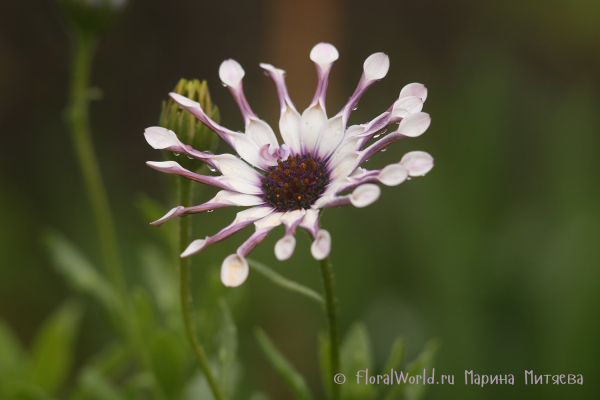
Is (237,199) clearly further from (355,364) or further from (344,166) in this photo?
(355,364)

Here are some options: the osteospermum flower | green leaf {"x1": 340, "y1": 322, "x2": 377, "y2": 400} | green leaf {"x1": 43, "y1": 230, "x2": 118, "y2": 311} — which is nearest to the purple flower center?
the osteospermum flower

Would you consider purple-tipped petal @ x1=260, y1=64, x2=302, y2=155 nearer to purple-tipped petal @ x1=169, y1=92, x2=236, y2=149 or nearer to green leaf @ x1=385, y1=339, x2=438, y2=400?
purple-tipped petal @ x1=169, y1=92, x2=236, y2=149

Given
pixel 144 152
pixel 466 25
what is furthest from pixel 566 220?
pixel 144 152

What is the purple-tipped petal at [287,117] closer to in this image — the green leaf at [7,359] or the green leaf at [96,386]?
the green leaf at [96,386]

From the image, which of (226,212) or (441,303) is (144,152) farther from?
(441,303)

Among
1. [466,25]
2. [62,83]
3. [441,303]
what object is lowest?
[441,303]

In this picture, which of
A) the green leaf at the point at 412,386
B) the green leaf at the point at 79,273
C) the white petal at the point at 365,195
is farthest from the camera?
the green leaf at the point at 79,273

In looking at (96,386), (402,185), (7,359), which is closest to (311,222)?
(96,386)

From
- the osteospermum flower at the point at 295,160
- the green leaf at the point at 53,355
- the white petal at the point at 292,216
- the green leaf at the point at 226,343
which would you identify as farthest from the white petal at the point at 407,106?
the green leaf at the point at 53,355
